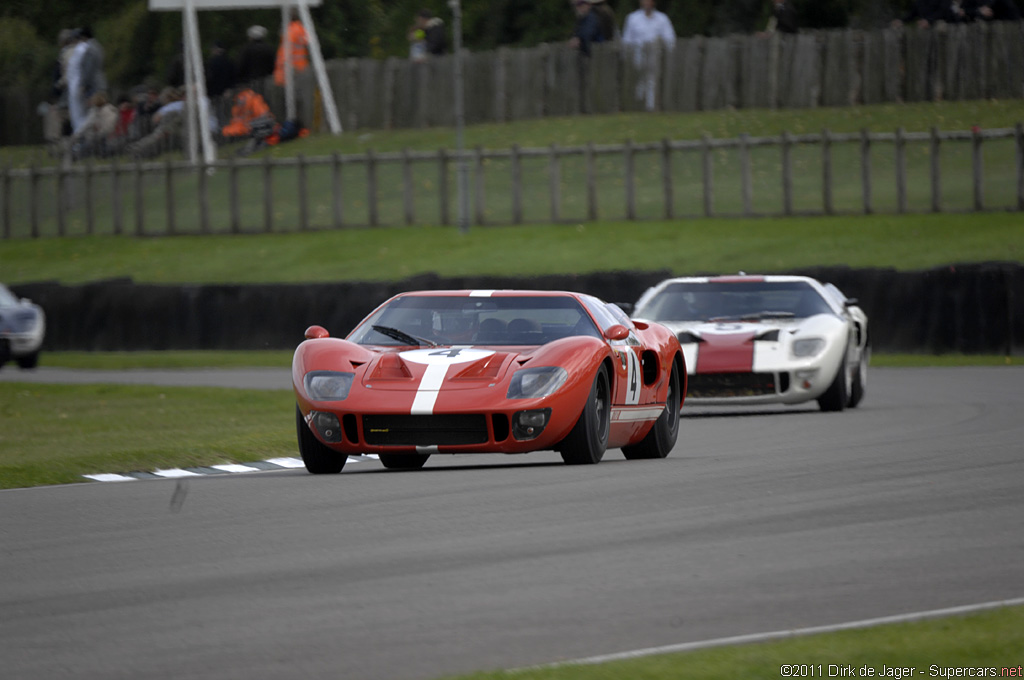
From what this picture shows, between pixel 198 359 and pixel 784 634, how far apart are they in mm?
20975

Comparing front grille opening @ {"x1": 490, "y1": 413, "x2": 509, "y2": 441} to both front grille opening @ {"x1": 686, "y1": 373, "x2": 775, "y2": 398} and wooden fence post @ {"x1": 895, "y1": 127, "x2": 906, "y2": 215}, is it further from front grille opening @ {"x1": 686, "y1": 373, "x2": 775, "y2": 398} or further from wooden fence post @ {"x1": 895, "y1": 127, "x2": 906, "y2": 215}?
wooden fence post @ {"x1": 895, "y1": 127, "x2": 906, "y2": 215}

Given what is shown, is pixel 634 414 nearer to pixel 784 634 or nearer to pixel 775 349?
pixel 775 349

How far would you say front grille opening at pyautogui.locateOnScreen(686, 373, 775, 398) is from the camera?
14.7 meters

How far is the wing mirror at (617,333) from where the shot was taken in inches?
413

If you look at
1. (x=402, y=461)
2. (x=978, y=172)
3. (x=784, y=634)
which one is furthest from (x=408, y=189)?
(x=784, y=634)

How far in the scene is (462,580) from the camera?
251 inches

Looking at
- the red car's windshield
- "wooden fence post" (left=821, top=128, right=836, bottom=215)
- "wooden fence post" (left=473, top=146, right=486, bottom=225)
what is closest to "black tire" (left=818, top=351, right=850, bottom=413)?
the red car's windshield

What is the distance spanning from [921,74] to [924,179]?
19.5 ft

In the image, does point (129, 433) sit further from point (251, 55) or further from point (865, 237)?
point (251, 55)

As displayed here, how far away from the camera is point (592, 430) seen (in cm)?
1006

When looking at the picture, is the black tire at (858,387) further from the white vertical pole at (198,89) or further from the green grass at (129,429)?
the white vertical pole at (198,89)

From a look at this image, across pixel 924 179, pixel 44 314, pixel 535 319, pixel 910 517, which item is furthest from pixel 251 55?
pixel 910 517

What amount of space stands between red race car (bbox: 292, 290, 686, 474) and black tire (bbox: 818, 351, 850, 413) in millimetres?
4191

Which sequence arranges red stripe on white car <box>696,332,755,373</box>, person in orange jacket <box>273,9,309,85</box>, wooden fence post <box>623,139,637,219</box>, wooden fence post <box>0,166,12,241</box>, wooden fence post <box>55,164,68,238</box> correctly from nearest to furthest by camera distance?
red stripe on white car <box>696,332,755,373</box>, wooden fence post <box>623,139,637,219</box>, wooden fence post <box>55,164,68,238</box>, wooden fence post <box>0,166,12,241</box>, person in orange jacket <box>273,9,309,85</box>
